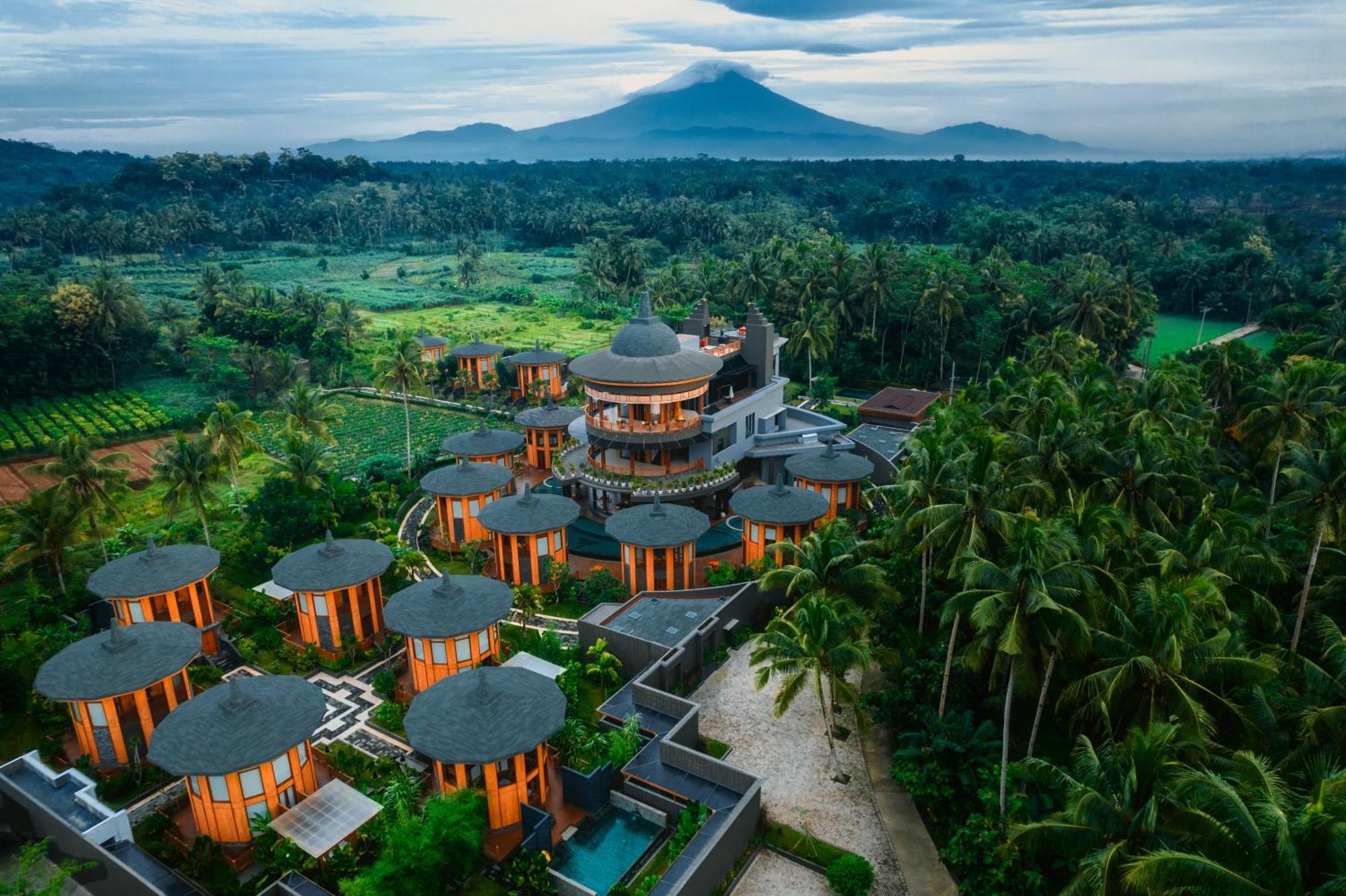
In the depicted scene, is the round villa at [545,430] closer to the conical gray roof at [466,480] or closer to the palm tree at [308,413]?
the conical gray roof at [466,480]

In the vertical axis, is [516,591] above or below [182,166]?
below

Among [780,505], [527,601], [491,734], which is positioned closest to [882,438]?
[780,505]

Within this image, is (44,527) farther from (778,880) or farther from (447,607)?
(778,880)

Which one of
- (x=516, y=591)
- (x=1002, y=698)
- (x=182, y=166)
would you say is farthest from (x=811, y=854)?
(x=182, y=166)

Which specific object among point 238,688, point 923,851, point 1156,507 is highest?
point 1156,507

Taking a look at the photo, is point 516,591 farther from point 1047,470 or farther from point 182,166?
point 182,166

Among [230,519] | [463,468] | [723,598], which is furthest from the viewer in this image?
[230,519]

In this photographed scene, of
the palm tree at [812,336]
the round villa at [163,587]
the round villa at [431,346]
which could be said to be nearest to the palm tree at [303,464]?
the round villa at [163,587]
